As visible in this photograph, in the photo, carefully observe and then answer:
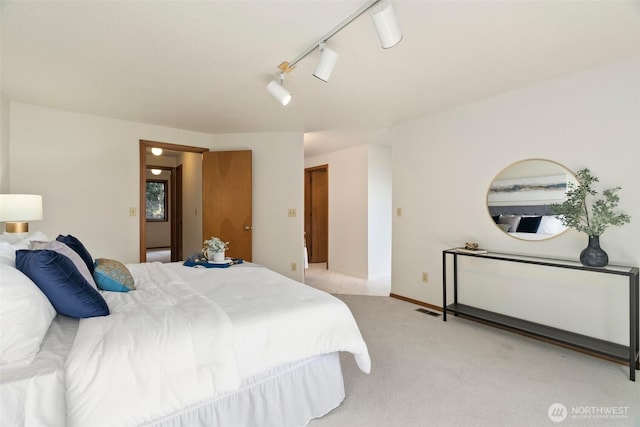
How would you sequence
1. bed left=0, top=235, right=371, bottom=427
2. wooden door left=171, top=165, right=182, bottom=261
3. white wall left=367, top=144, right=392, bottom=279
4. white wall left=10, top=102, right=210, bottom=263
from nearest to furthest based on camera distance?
bed left=0, top=235, right=371, bottom=427, white wall left=10, top=102, right=210, bottom=263, white wall left=367, top=144, right=392, bottom=279, wooden door left=171, top=165, right=182, bottom=261

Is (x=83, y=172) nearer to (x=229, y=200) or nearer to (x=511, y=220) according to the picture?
(x=229, y=200)

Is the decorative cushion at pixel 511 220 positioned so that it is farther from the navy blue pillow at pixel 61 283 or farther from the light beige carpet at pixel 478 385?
the navy blue pillow at pixel 61 283

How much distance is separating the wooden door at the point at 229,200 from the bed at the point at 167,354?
243 cm

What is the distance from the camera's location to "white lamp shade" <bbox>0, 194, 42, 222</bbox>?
102 inches

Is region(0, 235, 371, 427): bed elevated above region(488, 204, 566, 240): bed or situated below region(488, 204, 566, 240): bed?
below

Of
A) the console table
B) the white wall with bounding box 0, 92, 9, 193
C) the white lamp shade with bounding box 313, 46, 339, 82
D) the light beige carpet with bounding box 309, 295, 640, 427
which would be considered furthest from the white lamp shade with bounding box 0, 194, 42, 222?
the console table

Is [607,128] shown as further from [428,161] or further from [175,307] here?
[175,307]

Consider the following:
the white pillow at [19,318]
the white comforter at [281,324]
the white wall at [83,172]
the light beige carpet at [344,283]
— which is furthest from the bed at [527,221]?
the white wall at [83,172]

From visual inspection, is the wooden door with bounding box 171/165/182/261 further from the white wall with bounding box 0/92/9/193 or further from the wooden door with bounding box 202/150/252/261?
the white wall with bounding box 0/92/9/193

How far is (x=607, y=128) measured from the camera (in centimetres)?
245

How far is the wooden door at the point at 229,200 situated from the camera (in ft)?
14.4

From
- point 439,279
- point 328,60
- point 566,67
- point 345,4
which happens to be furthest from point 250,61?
point 439,279

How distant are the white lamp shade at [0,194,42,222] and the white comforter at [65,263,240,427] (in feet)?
6.33

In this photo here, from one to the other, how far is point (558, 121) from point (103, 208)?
16.0ft
